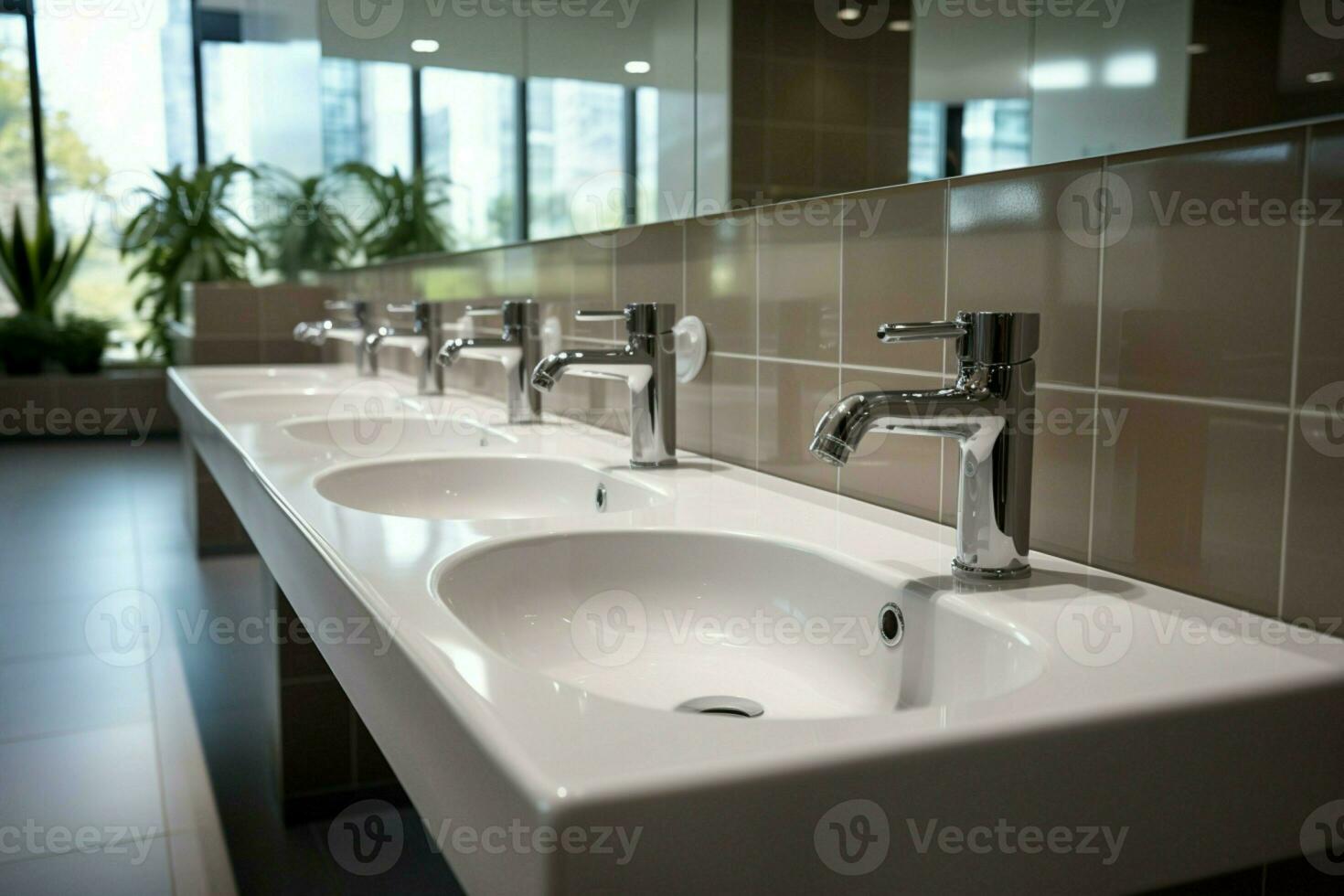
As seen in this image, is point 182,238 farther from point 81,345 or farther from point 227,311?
point 227,311

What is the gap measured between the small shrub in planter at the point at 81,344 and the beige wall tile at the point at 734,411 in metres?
6.07

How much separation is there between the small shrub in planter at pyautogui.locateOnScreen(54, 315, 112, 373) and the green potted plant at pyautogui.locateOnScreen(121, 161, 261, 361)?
309 mm

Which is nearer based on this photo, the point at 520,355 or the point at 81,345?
the point at 520,355

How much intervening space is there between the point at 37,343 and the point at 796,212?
6.28 m

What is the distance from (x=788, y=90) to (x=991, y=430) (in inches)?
22.1

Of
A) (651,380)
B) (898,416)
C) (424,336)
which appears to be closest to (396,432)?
(424,336)

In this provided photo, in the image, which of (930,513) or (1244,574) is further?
(930,513)

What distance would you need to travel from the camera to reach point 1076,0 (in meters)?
0.85

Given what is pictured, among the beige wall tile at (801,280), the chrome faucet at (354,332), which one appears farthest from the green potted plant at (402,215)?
the beige wall tile at (801,280)

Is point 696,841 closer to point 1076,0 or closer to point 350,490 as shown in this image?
point 1076,0

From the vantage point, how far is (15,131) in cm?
675

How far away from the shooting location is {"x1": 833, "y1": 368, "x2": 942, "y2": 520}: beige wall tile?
1016 mm

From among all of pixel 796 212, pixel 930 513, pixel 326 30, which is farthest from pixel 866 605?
pixel 326 30

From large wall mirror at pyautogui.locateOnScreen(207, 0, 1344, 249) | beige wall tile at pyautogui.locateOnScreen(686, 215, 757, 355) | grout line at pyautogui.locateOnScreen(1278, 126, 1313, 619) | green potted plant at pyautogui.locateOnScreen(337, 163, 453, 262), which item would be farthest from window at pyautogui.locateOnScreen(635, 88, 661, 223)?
green potted plant at pyautogui.locateOnScreen(337, 163, 453, 262)
